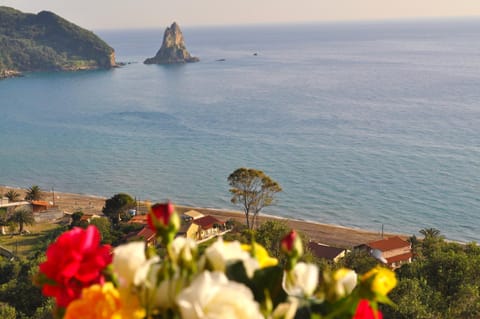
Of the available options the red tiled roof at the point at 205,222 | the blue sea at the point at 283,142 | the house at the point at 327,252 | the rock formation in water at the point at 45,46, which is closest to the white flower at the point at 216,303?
the house at the point at 327,252

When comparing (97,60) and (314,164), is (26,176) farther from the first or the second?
(97,60)

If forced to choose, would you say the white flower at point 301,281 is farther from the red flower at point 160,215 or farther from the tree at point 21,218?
the tree at point 21,218

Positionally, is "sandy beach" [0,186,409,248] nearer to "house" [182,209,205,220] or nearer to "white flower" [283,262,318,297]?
"house" [182,209,205,220]

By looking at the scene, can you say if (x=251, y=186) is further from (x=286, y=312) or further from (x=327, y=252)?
(x=286, y=312)

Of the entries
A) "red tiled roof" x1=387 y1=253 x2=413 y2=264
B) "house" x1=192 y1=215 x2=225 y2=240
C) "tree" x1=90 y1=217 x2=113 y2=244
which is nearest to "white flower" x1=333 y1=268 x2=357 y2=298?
"tree" x1=90 y1=217 x2=113 y2=244

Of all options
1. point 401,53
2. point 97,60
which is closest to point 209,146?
point 97,60
